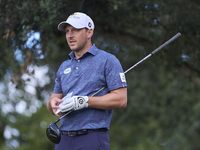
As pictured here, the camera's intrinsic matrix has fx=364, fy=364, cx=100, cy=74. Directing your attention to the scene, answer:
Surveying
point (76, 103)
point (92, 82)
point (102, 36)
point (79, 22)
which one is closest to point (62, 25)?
point (79, 22)

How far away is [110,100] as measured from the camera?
3236 millimetres

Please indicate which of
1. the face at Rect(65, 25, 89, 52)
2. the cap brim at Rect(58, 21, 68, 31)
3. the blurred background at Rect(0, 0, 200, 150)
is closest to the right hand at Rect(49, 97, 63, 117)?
the face at Rect(65, 25, 89, 52)

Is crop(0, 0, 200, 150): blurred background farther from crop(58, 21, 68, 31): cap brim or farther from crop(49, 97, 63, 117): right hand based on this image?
crop(49, 97, 63, 117): right hand

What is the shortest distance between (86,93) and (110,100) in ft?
0.81

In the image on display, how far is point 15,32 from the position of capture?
19.0ft

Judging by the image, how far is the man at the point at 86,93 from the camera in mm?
3240

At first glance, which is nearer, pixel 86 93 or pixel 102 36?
pixel 86 93

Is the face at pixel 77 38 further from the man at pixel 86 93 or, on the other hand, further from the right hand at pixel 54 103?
the right hand at pixel 54 103

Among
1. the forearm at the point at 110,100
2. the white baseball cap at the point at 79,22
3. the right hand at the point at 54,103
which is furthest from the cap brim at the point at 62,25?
the forearm at the point at 110,100

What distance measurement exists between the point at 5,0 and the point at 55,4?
2.55ft

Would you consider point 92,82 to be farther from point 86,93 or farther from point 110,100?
point 110,100

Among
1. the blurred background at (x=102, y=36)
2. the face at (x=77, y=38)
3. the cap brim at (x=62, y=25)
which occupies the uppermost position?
the cap brim at (x=62, y=25)

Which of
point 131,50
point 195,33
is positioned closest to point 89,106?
point 195,33

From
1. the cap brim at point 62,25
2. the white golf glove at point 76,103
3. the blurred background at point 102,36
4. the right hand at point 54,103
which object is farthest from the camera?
the blurred background at point 102,36
